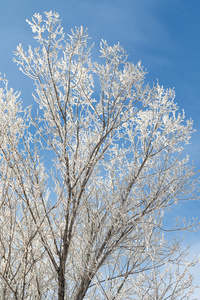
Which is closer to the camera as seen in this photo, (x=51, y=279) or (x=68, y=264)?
(x=51, y=279)

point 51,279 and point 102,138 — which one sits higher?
point 102,138

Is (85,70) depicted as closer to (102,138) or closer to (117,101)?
(117,101)

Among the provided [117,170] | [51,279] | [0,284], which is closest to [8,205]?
[0,284]

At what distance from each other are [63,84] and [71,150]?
116 centimetres

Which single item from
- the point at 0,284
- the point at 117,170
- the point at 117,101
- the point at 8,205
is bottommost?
the point at 0,284

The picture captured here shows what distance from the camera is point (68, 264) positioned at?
6.65 meters

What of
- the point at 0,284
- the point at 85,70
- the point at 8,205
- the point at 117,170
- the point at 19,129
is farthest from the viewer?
the point at 117,170

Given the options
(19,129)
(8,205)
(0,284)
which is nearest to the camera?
(8,205)

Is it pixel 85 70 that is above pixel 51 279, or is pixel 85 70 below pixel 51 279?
above

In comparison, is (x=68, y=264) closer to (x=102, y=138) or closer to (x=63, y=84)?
(x=102, y=138)

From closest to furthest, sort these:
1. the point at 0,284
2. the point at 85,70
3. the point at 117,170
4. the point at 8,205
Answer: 1. the point at 8,205
2. the point at 0,284
3. the point at 85,70
4. the point at 117,170

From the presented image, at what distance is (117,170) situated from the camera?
6402 mm

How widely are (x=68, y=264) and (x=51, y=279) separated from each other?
831 mm

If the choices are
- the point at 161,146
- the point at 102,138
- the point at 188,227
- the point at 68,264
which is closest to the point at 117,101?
the point at 102,138
